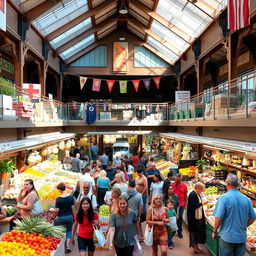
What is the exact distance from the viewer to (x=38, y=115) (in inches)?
531

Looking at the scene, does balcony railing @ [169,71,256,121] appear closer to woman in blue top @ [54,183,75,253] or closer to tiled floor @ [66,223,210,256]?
tiled floor @ [66,223,210,256]

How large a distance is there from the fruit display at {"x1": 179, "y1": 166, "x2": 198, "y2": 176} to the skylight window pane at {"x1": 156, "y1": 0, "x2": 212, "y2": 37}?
8.17 meters

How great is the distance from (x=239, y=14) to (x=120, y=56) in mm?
16883

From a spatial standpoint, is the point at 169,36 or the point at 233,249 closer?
the point at 233,249

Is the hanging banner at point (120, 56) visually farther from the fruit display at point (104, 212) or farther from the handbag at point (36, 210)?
the handbag at point (36, 210)

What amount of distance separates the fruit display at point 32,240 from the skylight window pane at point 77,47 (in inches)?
805

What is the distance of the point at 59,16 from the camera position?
59.6 ft

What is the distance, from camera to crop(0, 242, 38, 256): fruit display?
4496mm

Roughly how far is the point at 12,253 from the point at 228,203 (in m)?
3.29

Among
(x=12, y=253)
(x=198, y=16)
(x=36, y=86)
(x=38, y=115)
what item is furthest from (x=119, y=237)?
(x=198, y=16)

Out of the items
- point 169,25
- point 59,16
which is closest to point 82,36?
point 59,16

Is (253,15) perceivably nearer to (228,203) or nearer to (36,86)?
(228,203)

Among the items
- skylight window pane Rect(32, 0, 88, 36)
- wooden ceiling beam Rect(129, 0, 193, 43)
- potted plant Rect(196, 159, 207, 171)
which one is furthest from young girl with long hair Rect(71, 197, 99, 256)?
wooden ceiling beam Rect(129, 0, 193, 43)

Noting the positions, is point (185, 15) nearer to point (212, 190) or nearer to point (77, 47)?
point (77, 47)
